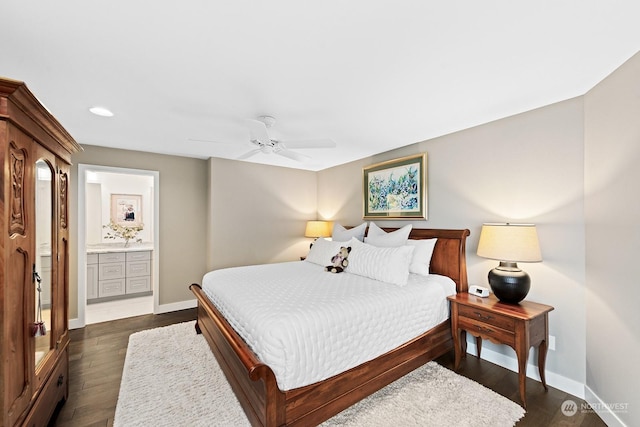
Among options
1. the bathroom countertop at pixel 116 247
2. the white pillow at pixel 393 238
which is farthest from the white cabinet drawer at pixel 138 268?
the white pillow at pixel 393 238

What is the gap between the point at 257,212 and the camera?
4750 mm

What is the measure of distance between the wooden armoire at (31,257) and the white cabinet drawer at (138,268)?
129 inches

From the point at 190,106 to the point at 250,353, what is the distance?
2094mm

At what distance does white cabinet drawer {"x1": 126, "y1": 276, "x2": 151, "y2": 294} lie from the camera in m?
4.90

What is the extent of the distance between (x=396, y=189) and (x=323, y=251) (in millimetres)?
1317

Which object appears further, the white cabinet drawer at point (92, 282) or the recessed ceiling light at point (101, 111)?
the white cabinet drawer at point (92, 282)

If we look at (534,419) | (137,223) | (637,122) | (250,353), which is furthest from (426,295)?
(137,223)

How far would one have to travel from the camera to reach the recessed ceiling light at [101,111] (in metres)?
2.47

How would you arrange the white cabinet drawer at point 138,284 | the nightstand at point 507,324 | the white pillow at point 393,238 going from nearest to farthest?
the nightstand at point 507,324
the white pillow at point 393,238
the white cabinet drawer at point 138,284

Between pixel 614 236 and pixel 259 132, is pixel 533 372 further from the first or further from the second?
pixel 259 132

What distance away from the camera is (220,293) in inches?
98.0

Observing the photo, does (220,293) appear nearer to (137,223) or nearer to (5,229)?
(5,229)

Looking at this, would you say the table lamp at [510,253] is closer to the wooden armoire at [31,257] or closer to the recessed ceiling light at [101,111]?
the wooden armoire at [31,257]

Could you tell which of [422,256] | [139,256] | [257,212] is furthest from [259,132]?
[139,256]
